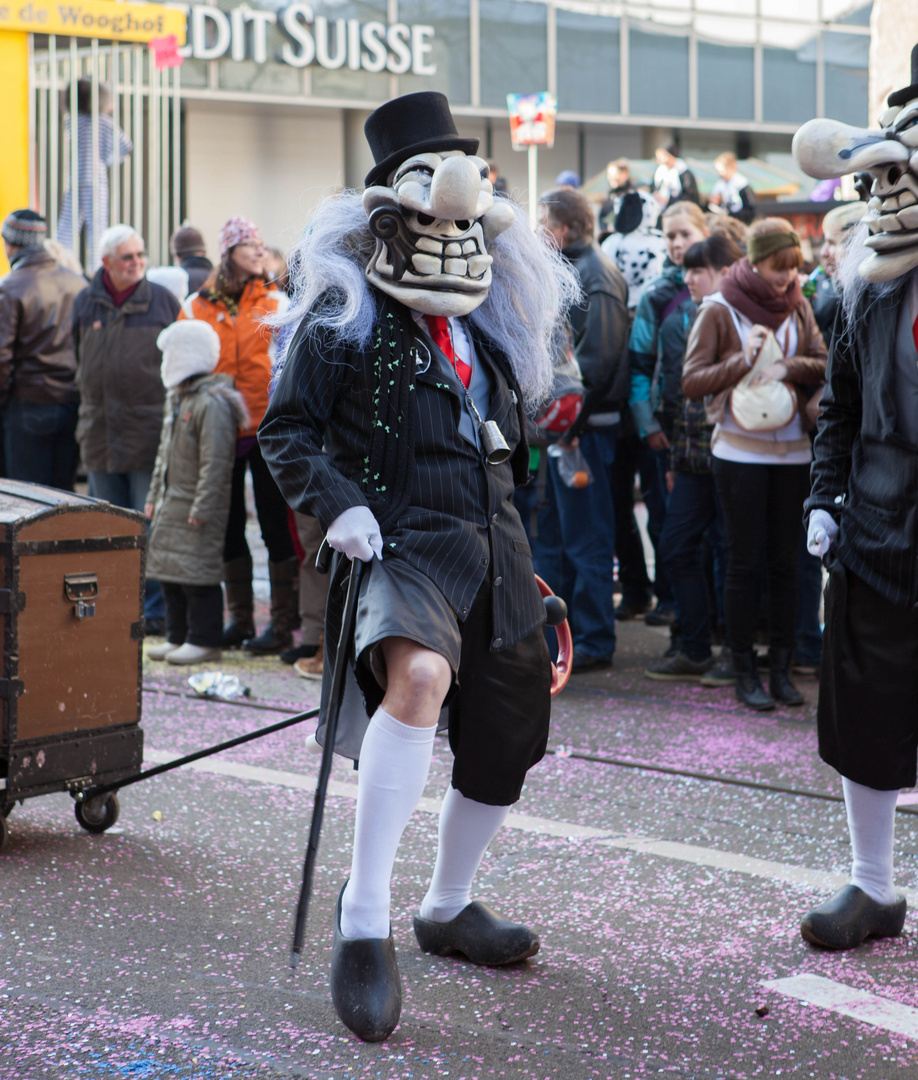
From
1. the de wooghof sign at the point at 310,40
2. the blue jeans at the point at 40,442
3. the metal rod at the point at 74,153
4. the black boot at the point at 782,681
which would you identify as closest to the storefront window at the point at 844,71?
the de wooghof sign at the point at 310,40

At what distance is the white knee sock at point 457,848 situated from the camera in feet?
10.3

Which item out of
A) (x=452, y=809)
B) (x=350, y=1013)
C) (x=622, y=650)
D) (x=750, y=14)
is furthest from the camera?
(x=750, y=14)

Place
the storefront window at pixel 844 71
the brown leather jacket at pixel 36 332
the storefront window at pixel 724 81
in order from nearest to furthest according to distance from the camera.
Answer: the brown leather jacket at pixel 36 332 < the storefront window at pixel 724 81 < the storefront window at pixel 844 71

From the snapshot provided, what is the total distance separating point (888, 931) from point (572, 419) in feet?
9.96

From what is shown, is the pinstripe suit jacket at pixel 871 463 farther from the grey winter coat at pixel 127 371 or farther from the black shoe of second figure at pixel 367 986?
the grey winter coat at pixel 127 371

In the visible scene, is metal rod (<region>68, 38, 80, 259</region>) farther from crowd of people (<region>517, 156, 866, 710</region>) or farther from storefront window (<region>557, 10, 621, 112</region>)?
storefront window (<region>557, 10, 621, 112</region>)

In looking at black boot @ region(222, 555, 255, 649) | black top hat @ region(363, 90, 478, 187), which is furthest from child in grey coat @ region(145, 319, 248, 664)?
black top hat @ region(363, 90, 478, 187)

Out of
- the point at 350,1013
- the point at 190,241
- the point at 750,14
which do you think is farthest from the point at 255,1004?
the point at 750,14

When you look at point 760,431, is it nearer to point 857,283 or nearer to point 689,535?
point 689,535

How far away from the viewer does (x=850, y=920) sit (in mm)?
3258

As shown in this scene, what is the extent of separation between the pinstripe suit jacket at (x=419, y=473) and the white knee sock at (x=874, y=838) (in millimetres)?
946

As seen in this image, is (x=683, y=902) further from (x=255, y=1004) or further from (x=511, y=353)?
(x=511, y=353)

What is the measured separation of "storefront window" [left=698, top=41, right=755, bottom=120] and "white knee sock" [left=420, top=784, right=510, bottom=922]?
21.3 m

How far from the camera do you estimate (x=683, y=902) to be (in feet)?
11.7
